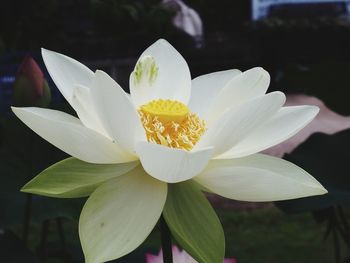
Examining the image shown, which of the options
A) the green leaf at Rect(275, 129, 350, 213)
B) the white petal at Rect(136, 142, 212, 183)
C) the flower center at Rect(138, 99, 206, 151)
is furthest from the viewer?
the green leaf at Rect(275, 129, 350, 213)

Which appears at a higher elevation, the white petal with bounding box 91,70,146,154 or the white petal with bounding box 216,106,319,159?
the white petal with bounding box 91,70,146,154

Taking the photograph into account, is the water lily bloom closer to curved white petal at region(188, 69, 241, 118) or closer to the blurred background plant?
curved white petal at region(188, 69, 241, 118)

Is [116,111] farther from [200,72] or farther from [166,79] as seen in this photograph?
[200,72]

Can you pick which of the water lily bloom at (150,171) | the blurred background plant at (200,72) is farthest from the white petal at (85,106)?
the blurred background plant at (200,72)

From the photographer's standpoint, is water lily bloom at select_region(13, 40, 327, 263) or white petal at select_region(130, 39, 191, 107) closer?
water lily bloom at select_region(13, 40, 327, 263)

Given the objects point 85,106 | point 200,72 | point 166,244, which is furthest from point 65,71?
point 200,72

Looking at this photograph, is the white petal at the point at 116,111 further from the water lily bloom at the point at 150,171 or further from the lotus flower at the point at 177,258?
the lotus flower at the point at 177,258

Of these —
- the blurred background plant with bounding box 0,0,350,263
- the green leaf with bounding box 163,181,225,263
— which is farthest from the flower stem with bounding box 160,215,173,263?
the blurred background plant with bounding box 0,0,350,263
